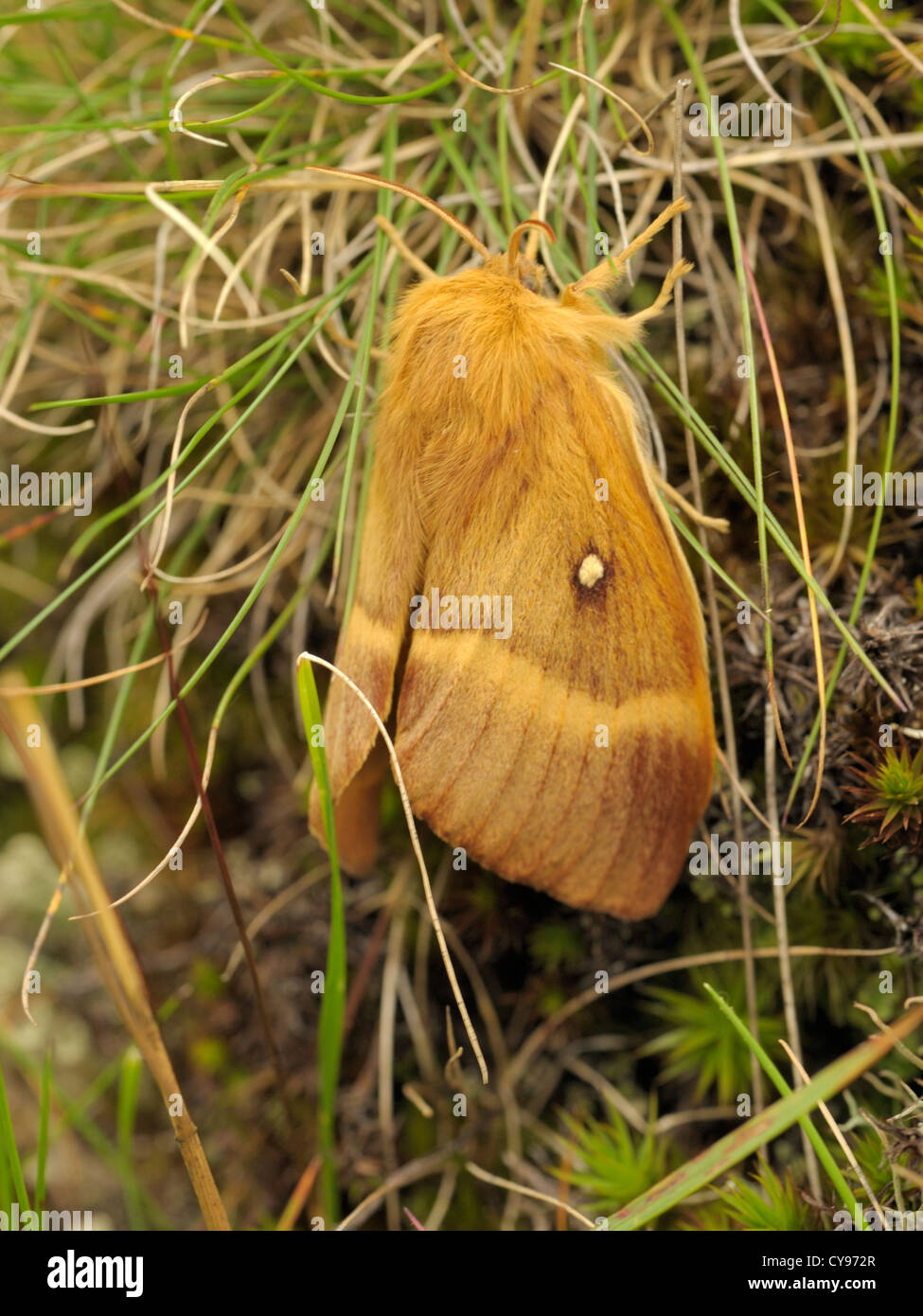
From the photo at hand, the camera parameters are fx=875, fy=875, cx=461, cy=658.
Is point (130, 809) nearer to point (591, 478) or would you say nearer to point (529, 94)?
point (591, 478)

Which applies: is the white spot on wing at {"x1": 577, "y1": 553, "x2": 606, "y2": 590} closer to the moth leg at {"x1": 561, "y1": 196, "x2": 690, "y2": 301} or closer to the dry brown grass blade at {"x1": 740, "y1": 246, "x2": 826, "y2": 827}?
the dry brown grass blade at {"x1": 740, "y1": 246, "x2": 826, "y2": 827}

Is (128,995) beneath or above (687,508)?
beneath

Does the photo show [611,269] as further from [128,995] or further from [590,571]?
[128,995]

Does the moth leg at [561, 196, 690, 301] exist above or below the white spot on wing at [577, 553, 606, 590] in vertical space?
above

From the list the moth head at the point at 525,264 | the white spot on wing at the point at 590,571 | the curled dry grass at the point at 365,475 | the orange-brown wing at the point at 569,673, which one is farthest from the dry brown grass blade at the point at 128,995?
the moth head at the point at 525,264

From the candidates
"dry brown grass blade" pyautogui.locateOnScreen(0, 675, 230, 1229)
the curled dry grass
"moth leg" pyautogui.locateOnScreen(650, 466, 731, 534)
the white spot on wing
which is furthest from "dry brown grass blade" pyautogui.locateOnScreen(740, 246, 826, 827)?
"dry brown grass blade" pyautogui.locateOnScreen(0, 675, 230, 1229)

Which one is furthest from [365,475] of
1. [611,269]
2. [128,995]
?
[128,995]

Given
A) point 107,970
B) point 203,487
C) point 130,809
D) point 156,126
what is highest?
point 156,126

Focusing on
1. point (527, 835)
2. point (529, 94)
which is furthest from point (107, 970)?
point (529, 94)
